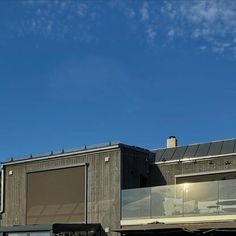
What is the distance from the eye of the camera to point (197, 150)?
31.6 metres

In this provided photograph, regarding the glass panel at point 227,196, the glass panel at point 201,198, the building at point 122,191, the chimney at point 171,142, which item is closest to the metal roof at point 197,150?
the building at point 122,191

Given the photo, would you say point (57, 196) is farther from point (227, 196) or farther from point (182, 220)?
point (227, 196)

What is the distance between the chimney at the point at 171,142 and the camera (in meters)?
34.9

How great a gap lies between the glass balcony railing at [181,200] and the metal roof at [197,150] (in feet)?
12.3

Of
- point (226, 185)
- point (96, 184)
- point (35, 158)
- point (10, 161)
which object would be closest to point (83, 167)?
point (96, 184)

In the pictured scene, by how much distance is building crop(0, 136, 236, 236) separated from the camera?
2598cm

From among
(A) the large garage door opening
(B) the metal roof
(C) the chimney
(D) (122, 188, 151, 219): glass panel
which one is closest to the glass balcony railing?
(D) (122, 188, 151, 219): glass panel

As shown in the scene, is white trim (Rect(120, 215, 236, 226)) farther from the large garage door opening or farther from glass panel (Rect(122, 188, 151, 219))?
the large garage door opening

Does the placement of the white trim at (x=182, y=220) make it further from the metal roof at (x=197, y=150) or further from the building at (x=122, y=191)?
the metal roof at (x=197, y=150)

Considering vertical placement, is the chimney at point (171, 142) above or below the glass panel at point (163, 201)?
above

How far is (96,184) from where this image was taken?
29.7m

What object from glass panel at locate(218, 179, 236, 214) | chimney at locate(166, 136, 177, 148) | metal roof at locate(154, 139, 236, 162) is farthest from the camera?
chimney at locate(166, 136, 177, 148)

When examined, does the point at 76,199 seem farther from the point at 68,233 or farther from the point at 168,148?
the point at 168,148

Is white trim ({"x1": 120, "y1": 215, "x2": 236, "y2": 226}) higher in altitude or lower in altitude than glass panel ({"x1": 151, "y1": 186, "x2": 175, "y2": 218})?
lower
